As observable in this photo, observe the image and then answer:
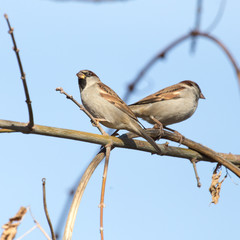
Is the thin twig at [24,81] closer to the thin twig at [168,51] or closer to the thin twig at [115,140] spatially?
the thin twig at [115,140]

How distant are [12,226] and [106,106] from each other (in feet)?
11.8

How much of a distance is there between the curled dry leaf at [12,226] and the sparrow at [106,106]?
276 cm

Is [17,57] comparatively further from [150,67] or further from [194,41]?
[194,41]

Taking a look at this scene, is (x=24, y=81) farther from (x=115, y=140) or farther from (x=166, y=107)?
(x=166, y=107)

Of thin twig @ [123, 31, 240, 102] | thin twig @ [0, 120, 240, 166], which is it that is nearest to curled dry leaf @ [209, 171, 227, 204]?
thin twig @ [0, 120, 240, 166]

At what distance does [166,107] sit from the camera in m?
6.73

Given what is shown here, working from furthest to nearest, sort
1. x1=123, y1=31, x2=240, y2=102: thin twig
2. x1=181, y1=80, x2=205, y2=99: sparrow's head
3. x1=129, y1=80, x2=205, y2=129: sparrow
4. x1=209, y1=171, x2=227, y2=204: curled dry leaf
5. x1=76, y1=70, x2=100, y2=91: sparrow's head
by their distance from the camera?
x1=181, y1=80, x2=205, y2=99: sparrow's head < x1=129, y1=80, x2=205, y2=129: sparrow < x1=76, y1=70, x2=100, y2=91: sparrow's head < x1=209, y1=171, x2=227, y2=204: curled dry leaf < x1=123, y1=31, x2=240, y2=102: thin twig

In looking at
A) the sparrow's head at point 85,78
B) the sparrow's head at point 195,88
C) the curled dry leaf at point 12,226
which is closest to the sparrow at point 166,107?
the sparrow's head at point 195,88

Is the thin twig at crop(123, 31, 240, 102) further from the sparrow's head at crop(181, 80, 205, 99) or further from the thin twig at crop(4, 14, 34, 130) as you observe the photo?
the sparrow's head at crop(181, 80, 205, 99)

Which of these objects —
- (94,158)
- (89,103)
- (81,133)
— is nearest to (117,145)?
(94,158)

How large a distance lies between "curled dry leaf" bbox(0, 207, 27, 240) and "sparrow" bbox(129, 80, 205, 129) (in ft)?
16.4

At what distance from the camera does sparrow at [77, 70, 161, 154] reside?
490 centimetres

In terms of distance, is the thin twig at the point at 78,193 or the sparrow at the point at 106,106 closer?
the thin twig at the point at 78,193

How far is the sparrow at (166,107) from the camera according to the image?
262 inches
